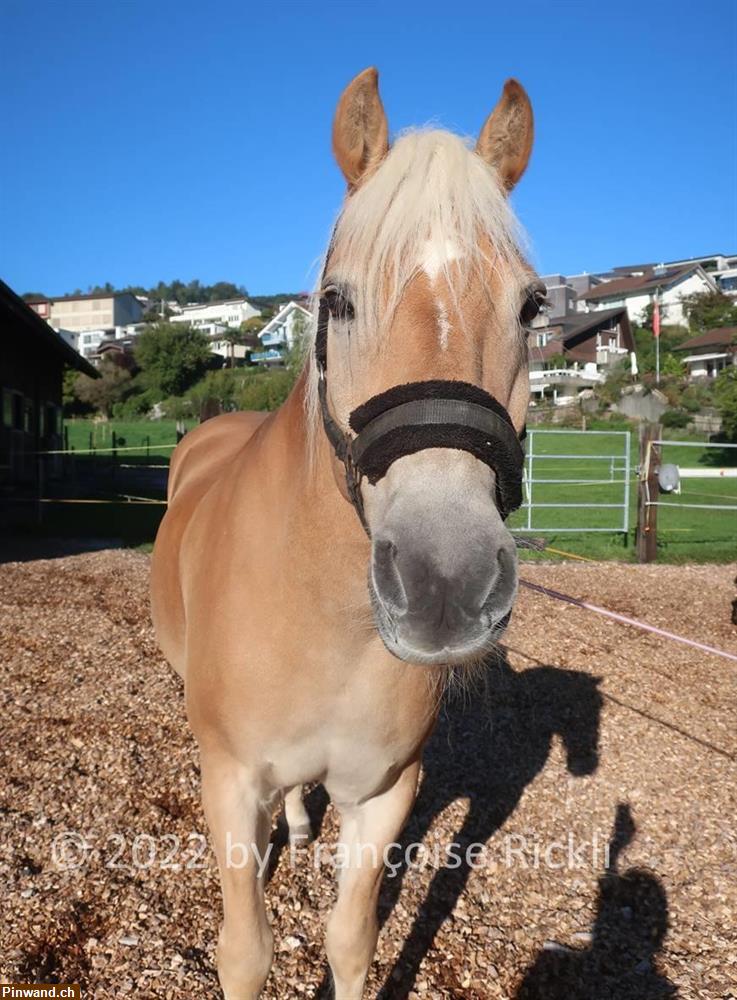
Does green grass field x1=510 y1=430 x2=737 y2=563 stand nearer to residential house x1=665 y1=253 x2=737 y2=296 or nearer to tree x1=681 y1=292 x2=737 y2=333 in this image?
tree x1=681 y1=292 x2=737 y2=333

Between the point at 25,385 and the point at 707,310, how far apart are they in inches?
2340

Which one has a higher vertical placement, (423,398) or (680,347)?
(680,347)

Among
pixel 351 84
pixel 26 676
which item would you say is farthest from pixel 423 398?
pixel 26 676

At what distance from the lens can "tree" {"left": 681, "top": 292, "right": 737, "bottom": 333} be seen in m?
58.6

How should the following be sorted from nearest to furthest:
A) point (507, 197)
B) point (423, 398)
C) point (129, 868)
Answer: point (423, 398)
point (507, 197)
point (129, 868)

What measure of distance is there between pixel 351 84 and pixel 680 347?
189 ft

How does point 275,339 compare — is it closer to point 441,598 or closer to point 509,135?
point 509,135

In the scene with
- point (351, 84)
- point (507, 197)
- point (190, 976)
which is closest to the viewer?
point (351, 84)

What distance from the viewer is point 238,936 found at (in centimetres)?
214

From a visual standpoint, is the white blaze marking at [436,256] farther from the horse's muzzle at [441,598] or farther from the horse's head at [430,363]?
the horse's muzzle at [441,598]

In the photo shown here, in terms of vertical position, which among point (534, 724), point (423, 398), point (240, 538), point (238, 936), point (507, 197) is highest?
point (507, 197)

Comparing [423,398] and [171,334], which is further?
[171,334]

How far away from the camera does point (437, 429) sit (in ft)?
4.62

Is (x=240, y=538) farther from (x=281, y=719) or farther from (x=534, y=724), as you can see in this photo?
(x=534, y=724)
